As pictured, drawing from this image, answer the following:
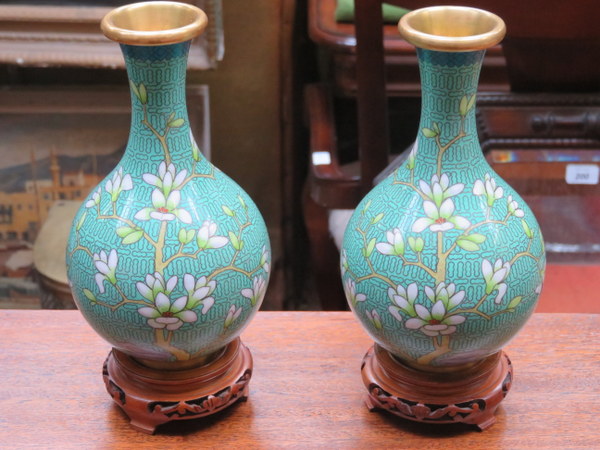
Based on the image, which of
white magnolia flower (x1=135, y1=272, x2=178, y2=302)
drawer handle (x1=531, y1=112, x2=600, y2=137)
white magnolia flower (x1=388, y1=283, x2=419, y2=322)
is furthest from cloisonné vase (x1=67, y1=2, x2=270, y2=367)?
drawer handle (x1=531, y1=112, x2=600, y2=137)

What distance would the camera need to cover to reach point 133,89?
0.59 metres

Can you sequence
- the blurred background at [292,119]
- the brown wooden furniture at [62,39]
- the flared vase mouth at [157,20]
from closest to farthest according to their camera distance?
the flared vase mouth at [157,20]
the blurred background at [292,119]
the brown wooden furniture at [62,39]

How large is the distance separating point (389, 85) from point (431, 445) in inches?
28.0

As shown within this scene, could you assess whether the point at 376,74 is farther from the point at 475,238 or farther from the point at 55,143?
the point at 55,143

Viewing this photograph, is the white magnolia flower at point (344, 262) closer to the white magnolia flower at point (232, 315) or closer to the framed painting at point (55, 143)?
the white magnolia flower at point (232, 315)

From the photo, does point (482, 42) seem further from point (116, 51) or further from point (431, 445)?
point (116, 51)

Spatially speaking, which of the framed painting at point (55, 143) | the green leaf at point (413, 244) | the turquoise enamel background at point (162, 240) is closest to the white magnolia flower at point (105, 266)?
the turquoise enamel background at point (162, 240)

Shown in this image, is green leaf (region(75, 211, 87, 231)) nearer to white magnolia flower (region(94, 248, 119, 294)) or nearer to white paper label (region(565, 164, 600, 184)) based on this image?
white magnolia flower (region(94, 248, 119, 294))

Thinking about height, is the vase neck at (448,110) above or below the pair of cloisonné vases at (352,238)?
above

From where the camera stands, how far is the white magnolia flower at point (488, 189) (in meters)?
0.60

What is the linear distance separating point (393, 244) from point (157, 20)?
24cm

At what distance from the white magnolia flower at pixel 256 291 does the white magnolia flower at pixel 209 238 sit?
43mm

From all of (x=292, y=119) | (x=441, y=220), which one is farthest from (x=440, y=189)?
(x=292, y=119)

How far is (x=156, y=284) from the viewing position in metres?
0.59
